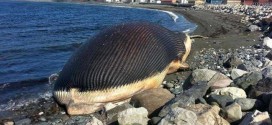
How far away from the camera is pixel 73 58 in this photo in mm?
10164

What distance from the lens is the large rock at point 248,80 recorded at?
31.9 ft

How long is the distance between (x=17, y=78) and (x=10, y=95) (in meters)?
2.60

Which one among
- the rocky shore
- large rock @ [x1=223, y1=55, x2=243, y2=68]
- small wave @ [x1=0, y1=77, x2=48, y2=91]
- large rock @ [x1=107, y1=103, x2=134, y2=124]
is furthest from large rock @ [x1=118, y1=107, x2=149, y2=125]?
small wave @ [x1=0, y1=77, x2=48, y2=91]

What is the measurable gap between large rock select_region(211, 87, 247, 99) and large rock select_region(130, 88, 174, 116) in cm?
116

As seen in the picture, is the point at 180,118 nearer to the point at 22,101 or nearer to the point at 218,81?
the point at 218,81

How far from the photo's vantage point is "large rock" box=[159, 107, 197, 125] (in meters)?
7.14

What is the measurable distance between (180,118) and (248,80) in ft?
11.1

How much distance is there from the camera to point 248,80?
389 inches

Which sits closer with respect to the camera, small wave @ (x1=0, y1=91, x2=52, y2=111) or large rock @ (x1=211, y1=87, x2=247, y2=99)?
large rock @ (x1=211, y1=87, x2=247, y2=99)

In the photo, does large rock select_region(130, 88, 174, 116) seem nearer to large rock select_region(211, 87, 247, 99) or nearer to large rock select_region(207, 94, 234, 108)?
large rock select_region(207, 94, 234, 108)

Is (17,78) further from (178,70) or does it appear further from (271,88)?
(271,88)

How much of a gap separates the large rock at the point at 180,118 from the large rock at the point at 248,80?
292cm

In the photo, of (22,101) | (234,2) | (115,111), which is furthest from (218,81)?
(234,2)

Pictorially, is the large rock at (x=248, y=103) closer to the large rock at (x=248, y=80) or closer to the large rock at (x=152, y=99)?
the large rock at (x=248, y=80)
